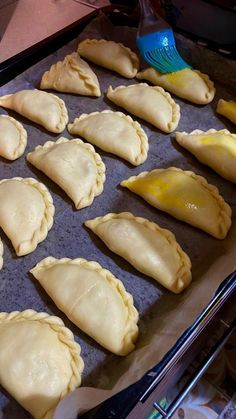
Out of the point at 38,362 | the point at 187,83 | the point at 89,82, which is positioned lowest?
the point at 38,362

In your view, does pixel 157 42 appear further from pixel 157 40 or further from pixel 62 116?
pixel 62 116

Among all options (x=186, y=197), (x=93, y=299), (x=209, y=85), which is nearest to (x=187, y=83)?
(x=209, y=85)

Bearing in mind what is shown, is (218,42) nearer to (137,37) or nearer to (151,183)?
(137,37)

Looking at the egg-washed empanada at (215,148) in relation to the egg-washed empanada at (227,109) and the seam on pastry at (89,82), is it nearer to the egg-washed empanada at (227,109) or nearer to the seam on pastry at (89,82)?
the egg-washed empanada at (227,109)

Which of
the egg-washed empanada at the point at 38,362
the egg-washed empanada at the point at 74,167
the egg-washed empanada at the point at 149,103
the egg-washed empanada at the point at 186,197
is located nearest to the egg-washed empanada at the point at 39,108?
the egg-washed empanada at the point at 74,167

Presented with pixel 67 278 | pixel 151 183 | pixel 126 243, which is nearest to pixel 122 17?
pixel 151 183

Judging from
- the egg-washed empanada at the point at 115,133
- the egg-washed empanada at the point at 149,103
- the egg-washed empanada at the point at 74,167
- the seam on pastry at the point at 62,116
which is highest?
the egg-washed empanada at the point at 149,103

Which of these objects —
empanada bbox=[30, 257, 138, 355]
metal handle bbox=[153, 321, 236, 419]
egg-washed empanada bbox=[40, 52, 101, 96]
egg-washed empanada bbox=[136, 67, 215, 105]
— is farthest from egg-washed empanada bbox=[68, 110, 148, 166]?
metal handle bbox=[153, 321, 236, 419]
